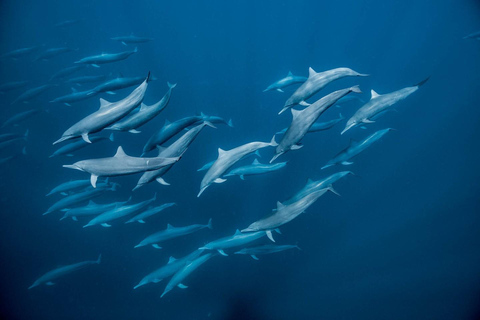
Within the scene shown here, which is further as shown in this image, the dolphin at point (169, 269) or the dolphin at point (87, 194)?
the dolphin at point (169, 269)

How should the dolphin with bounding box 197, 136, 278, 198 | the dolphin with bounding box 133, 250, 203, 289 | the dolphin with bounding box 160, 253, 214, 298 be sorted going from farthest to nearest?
the dolphin with bounding box 133, 250, 203, 289 → the dolphin with bounding box 160, 253, 214, 298 → the dolphin with bounding box 197, 136, 278, 198

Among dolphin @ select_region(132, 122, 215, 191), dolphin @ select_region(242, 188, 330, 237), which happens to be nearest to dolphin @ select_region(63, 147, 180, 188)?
dolphin @ select_region(132, 122, 215, 191)

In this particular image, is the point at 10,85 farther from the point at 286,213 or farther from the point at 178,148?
the point at 286,213

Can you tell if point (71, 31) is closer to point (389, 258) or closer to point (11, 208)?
point (11, 208)

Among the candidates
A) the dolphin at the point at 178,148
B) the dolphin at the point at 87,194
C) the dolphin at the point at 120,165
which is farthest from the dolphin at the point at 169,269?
the dolphin at the point at 120,165

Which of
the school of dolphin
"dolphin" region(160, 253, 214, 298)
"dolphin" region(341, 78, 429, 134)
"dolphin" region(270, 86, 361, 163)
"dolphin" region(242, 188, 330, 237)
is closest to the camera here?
the school of dolphin

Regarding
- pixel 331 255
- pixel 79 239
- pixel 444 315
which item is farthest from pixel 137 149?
pixel 444 315

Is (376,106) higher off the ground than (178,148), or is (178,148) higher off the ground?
(178,148)

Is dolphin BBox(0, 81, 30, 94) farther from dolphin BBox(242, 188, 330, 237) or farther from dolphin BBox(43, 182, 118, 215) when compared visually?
dolphin BBox(242, 188, 330, 237)

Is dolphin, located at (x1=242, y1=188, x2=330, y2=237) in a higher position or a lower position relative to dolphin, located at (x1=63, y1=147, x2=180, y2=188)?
lower

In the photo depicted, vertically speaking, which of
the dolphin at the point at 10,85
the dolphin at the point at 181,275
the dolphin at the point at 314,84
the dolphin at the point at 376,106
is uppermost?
the dolphin at the point at 10,85

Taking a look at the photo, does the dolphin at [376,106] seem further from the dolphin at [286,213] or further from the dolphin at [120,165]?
the dolphin at [120,165]

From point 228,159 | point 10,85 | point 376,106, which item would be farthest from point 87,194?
point 376,106

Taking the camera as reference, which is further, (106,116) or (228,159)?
(228,159)
